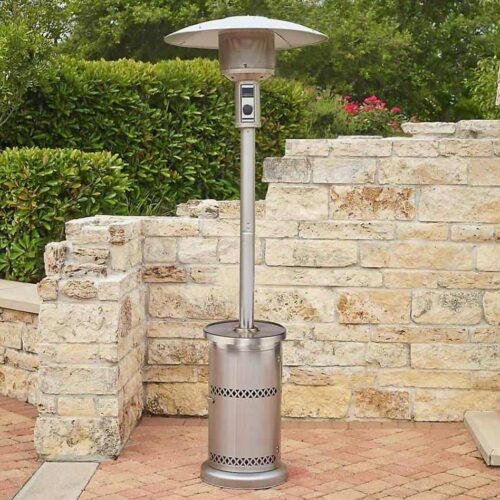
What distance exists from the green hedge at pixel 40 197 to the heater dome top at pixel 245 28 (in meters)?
2.37

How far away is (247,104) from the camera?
533 cm

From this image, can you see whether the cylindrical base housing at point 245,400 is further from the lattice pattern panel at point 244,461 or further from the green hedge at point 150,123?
the green hedge at point 150,123

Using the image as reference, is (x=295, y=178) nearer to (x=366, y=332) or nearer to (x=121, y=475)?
(x=366, y=332)

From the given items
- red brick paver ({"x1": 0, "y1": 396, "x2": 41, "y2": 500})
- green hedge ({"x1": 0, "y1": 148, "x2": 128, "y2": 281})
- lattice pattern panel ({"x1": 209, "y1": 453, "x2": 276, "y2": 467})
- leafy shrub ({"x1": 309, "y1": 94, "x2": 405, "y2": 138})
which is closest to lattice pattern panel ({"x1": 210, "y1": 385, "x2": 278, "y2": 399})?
lattice pattern panel ({"x1": 209, "y1": 453, "x2": 276, "y2": 467})

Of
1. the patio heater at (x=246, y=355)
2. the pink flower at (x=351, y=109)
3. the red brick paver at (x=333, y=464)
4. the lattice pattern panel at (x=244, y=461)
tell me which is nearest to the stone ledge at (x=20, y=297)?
the red brick paver at (x=333, y=464)

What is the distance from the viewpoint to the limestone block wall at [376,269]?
6551 mm

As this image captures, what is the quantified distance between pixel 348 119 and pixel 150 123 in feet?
15.2

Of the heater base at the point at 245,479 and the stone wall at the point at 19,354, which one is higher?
the stone wall at the point at 19,354

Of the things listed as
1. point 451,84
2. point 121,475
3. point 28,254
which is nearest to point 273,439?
point 121,475

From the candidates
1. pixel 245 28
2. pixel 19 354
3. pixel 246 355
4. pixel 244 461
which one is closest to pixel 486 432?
pixel 244 461

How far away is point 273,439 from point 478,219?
6.84ft

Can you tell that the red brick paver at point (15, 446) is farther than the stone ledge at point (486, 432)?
No

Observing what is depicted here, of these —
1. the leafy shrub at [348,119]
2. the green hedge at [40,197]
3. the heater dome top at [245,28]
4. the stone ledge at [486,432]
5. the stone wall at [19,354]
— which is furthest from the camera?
the leafy shrub at [348,119]

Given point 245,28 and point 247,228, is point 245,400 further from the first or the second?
point 245,28
